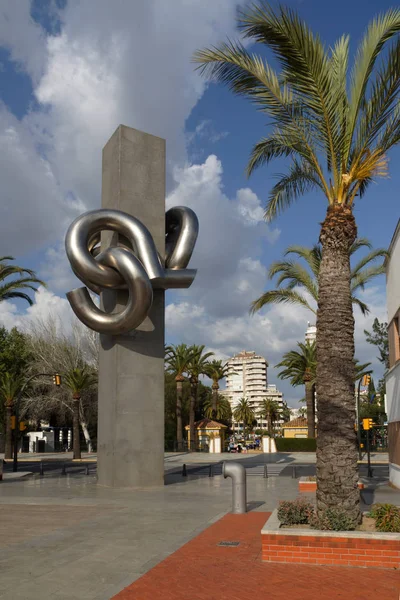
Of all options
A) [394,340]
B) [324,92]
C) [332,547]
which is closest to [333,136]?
[324,92]

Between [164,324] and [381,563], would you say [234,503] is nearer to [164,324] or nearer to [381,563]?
[381,563]

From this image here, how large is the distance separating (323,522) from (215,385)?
48639 mm

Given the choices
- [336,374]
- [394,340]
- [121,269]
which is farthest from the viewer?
[394,340]

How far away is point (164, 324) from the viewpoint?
21.2 m

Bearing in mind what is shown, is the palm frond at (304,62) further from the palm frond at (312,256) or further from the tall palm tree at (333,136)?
the palm frond at (312,256)

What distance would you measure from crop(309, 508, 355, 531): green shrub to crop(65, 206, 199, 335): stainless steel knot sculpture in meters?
11.0

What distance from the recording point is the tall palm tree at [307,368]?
135 feet

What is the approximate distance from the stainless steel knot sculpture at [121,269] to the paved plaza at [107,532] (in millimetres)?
5556

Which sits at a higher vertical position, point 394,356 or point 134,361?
point 394,356

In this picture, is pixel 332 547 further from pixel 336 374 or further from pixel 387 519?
pixel 336 374

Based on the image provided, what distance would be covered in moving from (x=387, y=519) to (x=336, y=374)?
7.83ft

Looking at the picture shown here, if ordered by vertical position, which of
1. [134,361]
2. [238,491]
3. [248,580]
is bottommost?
[248,580]

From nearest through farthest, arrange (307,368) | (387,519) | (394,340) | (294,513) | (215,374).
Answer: (387,519), (294,513), (394,340), (307,368), (215,374)

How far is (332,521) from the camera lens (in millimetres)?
8867
